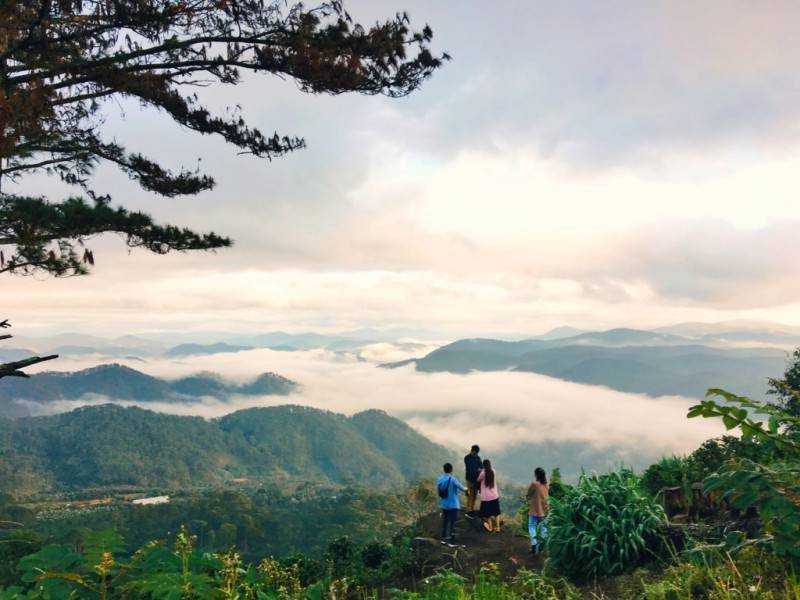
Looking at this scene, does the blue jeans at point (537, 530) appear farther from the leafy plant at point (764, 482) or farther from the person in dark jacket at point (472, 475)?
the leafy plant at point (764, 482)

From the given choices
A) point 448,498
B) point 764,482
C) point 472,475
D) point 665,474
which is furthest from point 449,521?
point 764,482

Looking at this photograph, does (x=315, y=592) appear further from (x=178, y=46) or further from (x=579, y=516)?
(x=178, y=46)

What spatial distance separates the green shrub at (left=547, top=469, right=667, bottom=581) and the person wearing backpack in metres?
3.53

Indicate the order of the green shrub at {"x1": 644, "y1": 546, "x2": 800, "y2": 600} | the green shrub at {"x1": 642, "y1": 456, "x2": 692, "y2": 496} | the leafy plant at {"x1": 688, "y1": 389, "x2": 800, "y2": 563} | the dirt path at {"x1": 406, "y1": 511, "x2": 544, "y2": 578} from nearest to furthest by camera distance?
the leafy plant at {"x1": 688, "y1": 389, "x2": 800, "y2": 563}
the green shrub at {"x1": 644, "y1": 546, "x2": 800, "y2": 600}
the dirt path at {"x1": 406, "y1": 511, "x2": 544, "y2": 578}
the green shrub at {"x1": 642, "y1": 456, "x2": 692, "y2": 496}

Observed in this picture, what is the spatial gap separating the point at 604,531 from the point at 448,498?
464cm

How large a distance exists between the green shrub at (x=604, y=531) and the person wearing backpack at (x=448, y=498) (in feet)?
11.6

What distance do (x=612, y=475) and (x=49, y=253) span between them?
10388 millimetres

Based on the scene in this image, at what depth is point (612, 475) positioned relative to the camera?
29.1ft

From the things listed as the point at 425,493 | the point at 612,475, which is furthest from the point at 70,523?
the point at 612,475

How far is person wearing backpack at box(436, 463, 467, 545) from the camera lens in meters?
11.9

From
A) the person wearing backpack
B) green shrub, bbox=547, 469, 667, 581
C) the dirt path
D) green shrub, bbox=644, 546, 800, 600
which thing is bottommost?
the dirt path

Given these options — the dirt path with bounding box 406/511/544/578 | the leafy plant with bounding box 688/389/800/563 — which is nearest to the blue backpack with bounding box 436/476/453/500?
the dirt path with bounding box 406/511/544/578

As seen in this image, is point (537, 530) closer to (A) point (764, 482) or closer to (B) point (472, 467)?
(B) point (472, 467)

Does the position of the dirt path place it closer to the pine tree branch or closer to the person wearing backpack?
the person wearing backpack
